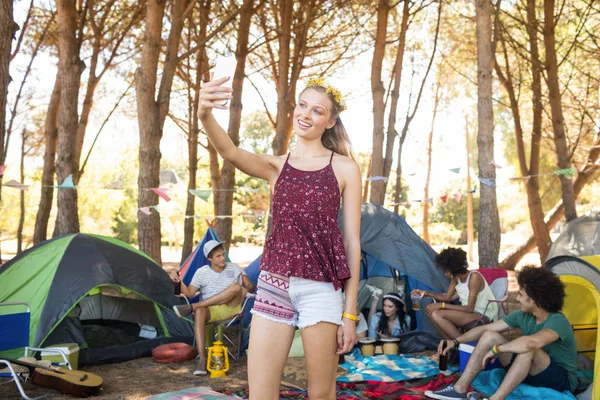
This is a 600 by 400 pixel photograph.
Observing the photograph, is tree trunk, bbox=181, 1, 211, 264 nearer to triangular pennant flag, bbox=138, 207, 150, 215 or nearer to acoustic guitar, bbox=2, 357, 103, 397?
triangular pennant flag, bbox=138, 207, 150, 215

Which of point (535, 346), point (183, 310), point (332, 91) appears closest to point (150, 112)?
point (183, 310)

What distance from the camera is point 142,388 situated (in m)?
4.77

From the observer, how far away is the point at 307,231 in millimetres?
2105

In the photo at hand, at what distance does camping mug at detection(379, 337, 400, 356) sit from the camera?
19.2 ft

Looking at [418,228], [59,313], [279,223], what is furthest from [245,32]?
[418,228]

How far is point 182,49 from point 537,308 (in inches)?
470

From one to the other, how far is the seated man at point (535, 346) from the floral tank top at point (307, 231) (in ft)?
8.15

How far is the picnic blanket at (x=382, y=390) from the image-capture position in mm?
4523

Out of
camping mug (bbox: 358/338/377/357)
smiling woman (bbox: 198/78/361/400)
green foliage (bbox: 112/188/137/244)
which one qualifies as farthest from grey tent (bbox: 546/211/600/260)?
green foliage (bbox: 112/188/137/244)

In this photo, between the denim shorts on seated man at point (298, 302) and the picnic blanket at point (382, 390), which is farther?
the picnic blanket at point (382, 390)

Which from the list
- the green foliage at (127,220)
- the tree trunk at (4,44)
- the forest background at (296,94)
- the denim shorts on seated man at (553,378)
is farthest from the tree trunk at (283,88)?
the green foliage at (127,220)

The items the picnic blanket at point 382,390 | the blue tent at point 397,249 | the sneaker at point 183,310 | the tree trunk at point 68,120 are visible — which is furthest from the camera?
the tree trunk at point 68,120

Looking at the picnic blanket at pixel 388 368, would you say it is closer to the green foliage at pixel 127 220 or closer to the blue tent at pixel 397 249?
the blue tent at pixel 397 249

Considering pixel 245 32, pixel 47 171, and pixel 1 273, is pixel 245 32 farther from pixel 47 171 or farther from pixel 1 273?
pixel 1 273
